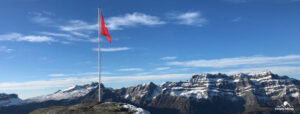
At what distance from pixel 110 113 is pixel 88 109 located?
7.46m

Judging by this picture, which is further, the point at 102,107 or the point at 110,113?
the point at 102,107

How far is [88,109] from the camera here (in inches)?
2275

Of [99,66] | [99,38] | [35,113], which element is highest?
[99,38]

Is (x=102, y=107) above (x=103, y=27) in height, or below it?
below

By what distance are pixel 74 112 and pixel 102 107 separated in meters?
6.23

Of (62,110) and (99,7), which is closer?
(62,110)

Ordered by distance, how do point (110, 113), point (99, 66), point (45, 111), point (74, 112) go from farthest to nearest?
point (99, 66) → point (45, 111) → point (74, 112) → point (110, 113)

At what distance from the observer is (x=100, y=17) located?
7544 cm

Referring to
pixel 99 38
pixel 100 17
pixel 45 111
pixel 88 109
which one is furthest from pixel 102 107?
pixel 100 17

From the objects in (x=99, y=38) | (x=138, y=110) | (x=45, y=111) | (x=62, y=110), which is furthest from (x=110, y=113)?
(x=99, y=38)

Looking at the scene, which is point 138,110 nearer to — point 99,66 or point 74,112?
point 74,112

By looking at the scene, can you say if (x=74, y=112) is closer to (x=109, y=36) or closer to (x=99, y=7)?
(x=109, y=36)

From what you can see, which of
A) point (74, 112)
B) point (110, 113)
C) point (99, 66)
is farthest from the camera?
point (99, 66)

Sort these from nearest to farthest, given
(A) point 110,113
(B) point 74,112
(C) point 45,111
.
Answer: (A) point 110,113, (B) point 74,112, (C) point 45,111
